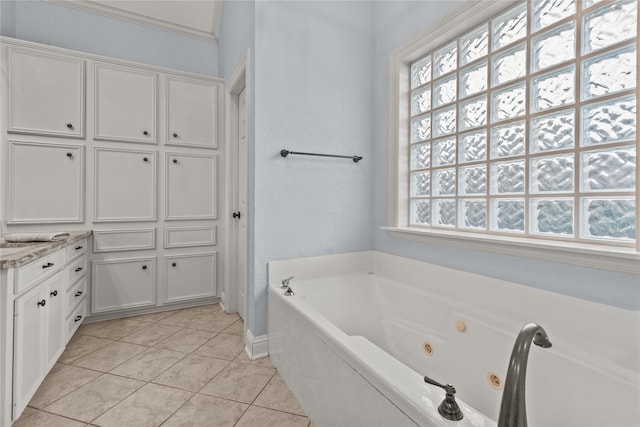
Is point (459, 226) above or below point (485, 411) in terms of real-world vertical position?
above

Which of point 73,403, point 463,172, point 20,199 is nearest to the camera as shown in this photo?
point 73,403

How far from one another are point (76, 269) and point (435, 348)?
2429 millimetres

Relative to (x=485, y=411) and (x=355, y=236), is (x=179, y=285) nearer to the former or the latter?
(x=355, y=236)

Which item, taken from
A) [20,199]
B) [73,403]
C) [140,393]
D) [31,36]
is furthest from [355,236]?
[31,36]

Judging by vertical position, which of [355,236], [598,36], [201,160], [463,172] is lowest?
[355,236]

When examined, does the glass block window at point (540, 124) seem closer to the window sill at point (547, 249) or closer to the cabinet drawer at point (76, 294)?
the window sill at point (547, 249)

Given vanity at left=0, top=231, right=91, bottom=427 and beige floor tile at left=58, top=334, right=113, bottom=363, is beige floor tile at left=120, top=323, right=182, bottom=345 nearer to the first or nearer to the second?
beige floor tile at left=58, top=334, right=113, bottom=363

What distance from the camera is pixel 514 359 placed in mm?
655

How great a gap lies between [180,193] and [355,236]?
1631 mm

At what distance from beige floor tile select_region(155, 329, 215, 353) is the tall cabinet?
0.55 metres

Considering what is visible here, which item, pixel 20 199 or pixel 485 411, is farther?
pixel 20 199

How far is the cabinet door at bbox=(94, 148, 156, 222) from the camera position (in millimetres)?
2459

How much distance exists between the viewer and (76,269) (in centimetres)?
217

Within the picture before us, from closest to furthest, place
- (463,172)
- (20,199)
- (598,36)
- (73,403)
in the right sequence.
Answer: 1. (598,36)
2. (73,403)
3. (463,172)
4. (20,199)
